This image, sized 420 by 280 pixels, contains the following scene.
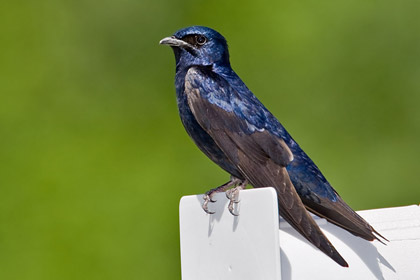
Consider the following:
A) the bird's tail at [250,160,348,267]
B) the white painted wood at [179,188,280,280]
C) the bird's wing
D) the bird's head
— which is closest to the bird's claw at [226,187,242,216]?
the white painted wood at [179,188,280,280]

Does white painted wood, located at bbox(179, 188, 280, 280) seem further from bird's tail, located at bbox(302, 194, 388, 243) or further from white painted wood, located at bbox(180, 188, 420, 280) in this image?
bird's tail, located at bbox(302, 194, 388, 243)

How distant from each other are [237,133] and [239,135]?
0.04ft

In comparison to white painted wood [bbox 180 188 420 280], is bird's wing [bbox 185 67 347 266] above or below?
above

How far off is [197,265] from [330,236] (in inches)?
15.9

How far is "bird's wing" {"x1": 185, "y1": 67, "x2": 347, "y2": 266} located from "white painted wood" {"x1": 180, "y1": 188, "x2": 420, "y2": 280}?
25 centimetres

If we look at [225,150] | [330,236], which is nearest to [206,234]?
[330,236]

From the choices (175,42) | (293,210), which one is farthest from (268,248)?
(175,42)

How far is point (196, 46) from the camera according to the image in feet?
10.1

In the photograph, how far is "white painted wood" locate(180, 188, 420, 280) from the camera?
186cm

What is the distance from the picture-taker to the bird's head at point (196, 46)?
3.05 metres

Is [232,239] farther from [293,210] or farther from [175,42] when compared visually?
[175,42]

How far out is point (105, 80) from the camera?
3.70 meters

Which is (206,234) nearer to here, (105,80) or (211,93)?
(211,93)

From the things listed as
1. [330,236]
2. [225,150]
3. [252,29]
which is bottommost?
[330,236]
